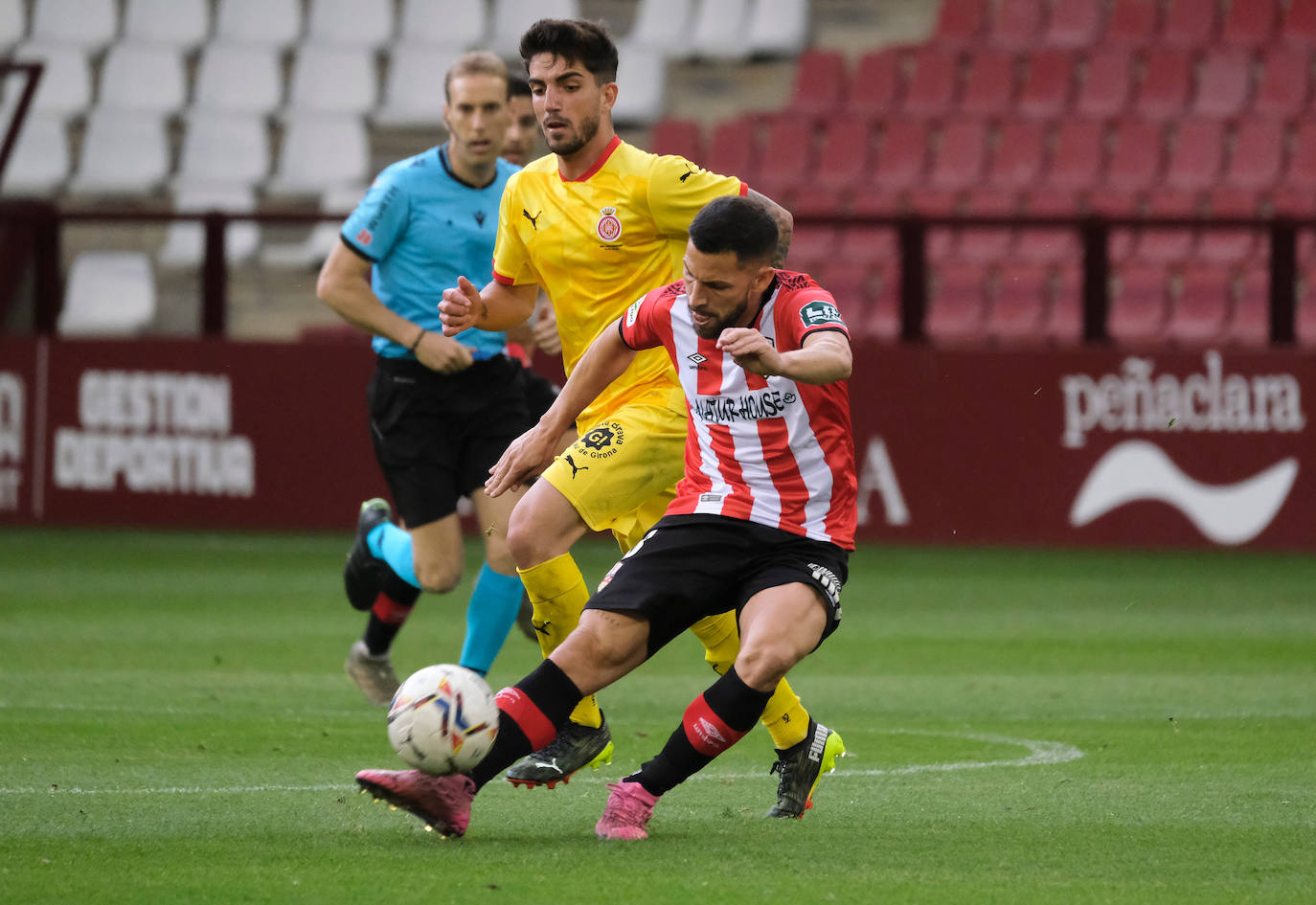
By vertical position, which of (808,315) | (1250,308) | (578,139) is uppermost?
(1250,308)

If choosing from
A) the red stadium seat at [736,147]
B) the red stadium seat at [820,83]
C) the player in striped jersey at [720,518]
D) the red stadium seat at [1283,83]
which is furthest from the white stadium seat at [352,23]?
the player in striped jersey at [720,518]

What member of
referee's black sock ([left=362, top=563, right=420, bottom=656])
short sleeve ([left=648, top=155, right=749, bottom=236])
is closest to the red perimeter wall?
referee's black sock ([left=362, top=563, right=420, bottom=656])

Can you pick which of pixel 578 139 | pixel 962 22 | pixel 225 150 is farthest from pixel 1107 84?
pixel 578 139

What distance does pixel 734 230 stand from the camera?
15.8 feet

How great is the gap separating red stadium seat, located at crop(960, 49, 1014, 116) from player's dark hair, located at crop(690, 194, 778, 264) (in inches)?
494

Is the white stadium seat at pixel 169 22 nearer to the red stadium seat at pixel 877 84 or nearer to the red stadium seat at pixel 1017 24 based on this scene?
the red stadium seat at pixel 877 84

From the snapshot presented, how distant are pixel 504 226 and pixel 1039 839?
2.48m

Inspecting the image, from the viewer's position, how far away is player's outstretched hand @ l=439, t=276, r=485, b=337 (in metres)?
5.62

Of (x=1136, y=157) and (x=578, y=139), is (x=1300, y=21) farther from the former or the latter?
(x=578, y=139)

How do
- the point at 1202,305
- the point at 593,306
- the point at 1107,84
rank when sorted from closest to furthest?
the point at 593,306 < the point at 1202,305 < the point at 1107,84

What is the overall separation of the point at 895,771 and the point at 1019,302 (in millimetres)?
9716

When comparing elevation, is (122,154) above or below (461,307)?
above

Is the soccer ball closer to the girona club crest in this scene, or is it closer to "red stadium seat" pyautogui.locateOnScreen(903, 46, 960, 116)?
the girona club crest

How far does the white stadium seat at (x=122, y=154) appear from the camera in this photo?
60.6ft
